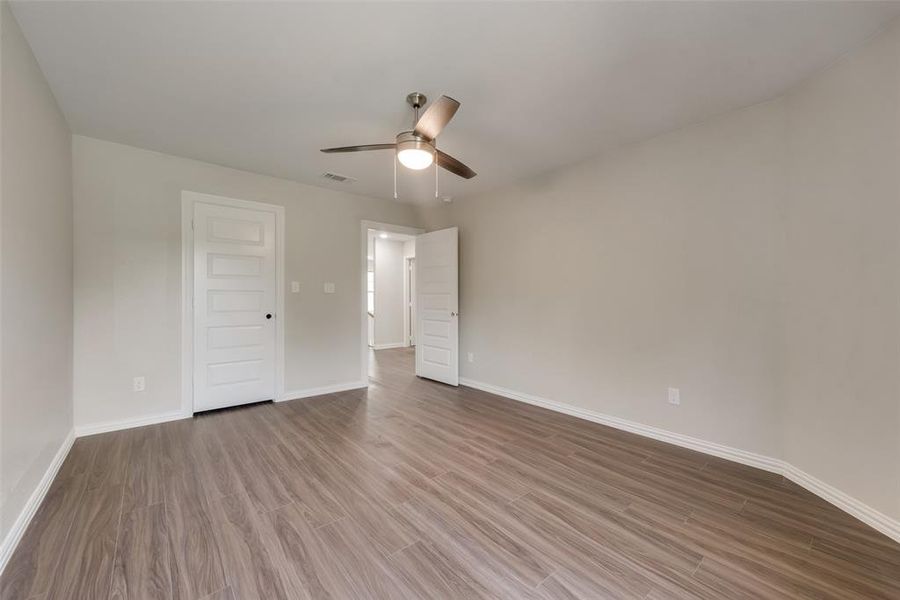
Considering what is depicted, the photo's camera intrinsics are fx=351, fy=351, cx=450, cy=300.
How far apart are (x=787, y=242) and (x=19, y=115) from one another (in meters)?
4.39

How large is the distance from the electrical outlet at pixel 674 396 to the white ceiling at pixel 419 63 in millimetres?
2049

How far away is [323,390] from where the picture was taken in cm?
417

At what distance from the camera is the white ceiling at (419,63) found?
64.6 inches

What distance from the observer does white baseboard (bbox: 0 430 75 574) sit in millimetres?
1524

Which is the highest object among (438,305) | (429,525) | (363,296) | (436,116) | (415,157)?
(436,116)

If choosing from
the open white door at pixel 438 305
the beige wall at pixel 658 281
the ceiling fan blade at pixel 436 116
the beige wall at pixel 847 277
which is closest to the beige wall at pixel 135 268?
the open white door at pixel 438 305

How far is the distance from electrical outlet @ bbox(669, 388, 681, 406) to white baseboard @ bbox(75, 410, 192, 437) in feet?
14.0

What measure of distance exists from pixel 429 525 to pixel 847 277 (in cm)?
264

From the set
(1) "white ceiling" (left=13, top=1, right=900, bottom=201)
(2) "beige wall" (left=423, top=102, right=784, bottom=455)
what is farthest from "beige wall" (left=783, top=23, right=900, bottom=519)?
(1) "white ceiling" (left=13, top=1, right=900, bottom=201)

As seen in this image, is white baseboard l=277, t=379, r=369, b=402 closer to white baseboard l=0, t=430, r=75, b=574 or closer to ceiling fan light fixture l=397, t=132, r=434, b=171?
white baseboard l=0, t=430, r=75, b=574

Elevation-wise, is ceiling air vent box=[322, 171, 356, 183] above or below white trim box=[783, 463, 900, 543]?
above

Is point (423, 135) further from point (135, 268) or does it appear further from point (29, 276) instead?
point (135, 268)

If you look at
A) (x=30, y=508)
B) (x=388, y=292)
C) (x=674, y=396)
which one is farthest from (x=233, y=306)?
(x=388, y=292)

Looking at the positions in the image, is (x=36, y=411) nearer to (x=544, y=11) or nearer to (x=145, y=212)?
(x=145, y=212)
